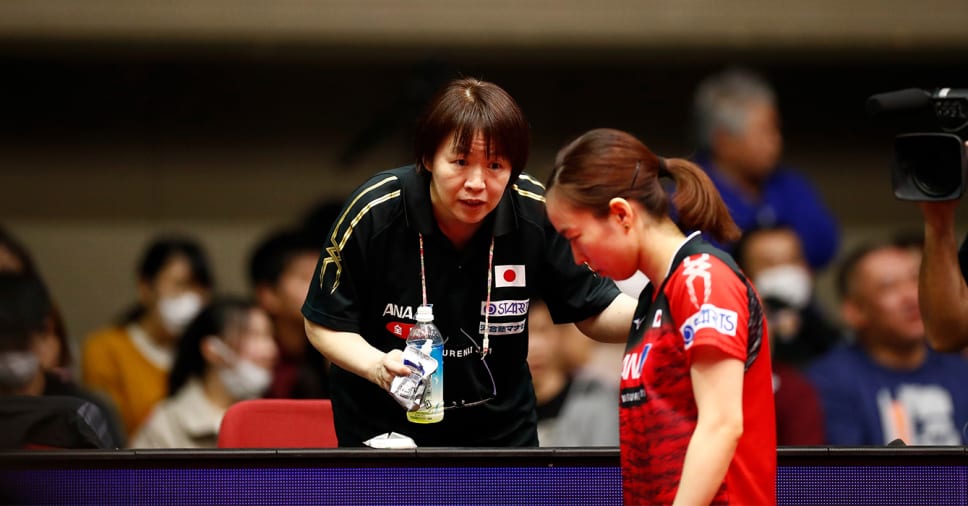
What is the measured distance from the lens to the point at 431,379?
314cm

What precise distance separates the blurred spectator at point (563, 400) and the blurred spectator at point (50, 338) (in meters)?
1.65

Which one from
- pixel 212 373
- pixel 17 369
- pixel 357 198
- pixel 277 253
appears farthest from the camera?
pixel 277 253

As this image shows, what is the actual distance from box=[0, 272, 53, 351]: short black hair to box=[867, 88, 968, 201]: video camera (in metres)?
2.59

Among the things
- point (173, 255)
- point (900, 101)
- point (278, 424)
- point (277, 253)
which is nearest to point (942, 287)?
point (900, 101)

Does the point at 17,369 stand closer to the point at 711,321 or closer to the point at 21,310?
the point at 21,310

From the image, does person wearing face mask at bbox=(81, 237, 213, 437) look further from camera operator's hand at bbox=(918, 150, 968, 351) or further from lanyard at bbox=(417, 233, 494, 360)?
camera operator's hand at bbox=(918, 150, 968, 351)

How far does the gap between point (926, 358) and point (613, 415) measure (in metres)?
1.35

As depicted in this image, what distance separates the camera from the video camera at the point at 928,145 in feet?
10.7

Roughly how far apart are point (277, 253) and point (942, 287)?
3.54m

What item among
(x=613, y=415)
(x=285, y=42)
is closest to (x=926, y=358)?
(x=613, y=415)

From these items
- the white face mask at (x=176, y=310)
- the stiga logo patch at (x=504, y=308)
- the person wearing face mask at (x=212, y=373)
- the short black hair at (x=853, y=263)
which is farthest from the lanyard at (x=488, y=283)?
Result: the white face mask at (x=176, y=310)

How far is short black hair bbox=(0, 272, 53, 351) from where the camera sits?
4074 millimetres

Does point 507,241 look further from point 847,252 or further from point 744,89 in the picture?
point 847,252

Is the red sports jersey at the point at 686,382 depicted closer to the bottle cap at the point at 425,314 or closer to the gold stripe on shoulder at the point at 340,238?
the bottle cap at the point at 425,314
